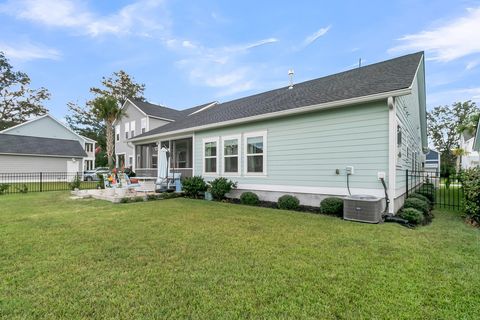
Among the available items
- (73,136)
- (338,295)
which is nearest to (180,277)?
(338,295)

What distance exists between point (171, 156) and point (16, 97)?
31.2 metres

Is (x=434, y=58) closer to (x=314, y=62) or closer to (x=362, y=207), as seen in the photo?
(x=314, y=62)

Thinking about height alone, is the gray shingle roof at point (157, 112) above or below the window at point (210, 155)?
above

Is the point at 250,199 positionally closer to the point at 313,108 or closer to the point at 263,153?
the point at 263,153

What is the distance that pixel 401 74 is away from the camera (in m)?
6.80

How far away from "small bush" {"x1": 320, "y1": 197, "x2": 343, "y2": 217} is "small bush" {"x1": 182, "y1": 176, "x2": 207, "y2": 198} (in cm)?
511

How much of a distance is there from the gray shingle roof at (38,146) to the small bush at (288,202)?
25093 millimetres

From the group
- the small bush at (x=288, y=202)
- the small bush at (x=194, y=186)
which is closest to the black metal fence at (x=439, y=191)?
the small bush at (x=288, y=202)

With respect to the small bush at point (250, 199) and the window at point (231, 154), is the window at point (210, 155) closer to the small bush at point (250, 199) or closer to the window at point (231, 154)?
the window at point (231, 154)

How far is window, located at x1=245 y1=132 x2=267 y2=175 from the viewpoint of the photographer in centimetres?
870

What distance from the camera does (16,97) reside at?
30844mm

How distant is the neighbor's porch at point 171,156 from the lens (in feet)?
43.0

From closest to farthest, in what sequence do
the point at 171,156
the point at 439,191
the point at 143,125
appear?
1. the point at 439,191
2. the point at 171,156
3. the point at 143,125

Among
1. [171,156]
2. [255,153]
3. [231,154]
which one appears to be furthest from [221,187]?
[171,156]
